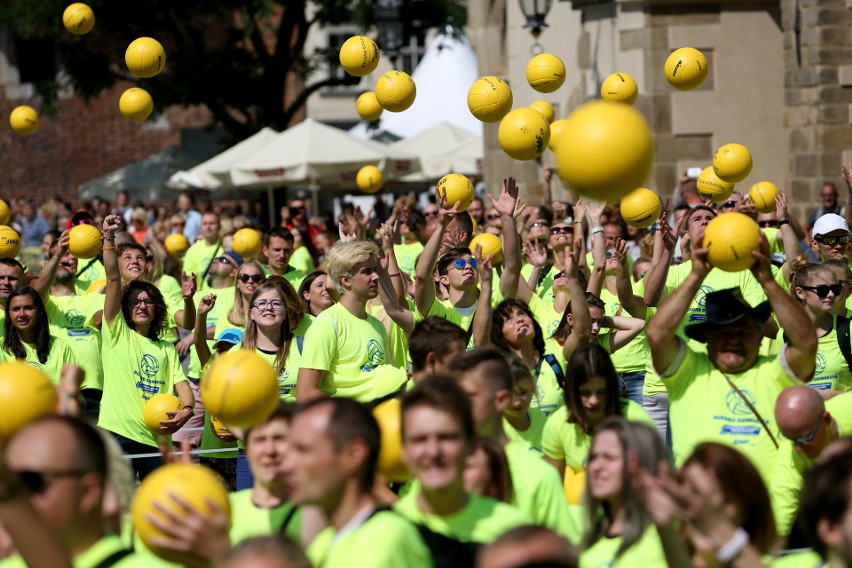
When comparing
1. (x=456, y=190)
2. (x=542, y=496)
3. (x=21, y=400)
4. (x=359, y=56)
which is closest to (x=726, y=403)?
(x=542, y=496)

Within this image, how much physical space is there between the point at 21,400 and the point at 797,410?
9.59 ft

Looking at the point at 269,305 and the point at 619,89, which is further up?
the point at 619,89

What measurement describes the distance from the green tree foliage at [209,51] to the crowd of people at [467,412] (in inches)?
586

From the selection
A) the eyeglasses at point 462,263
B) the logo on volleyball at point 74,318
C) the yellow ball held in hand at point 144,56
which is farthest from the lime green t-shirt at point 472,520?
the yellow ball held in hand at point 144,56

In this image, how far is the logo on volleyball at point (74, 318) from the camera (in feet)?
31.1

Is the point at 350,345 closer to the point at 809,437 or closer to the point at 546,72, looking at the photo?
the point at 809,437

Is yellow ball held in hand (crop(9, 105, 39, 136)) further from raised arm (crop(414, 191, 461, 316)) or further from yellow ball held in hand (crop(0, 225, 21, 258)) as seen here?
raised arm (crop(414, 191, 461, 316))

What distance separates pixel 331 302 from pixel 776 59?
8.92 metres

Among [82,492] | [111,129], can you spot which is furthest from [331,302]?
[111,129]

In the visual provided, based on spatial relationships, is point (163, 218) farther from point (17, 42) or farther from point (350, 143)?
point (17, 42)

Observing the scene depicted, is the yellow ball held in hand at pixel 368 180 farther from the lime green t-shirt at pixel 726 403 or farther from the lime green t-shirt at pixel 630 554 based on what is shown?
the lime green t-shirt at pixel 630 554

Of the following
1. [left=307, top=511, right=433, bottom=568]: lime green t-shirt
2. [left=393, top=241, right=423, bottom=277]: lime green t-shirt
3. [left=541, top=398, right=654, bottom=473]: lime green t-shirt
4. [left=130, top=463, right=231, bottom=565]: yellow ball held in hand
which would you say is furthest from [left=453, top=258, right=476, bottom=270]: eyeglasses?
[left=307, top=511, right=433, bottom=568]: lime green t-shirt

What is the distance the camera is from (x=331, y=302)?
9.23m

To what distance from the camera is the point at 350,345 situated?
742 cm
